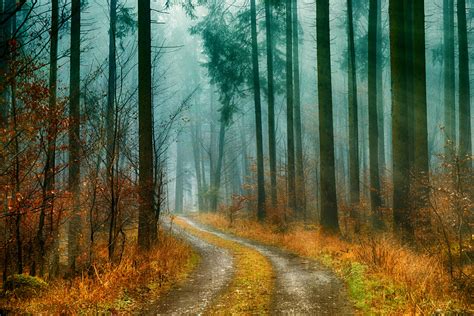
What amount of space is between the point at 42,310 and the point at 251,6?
60.4 feet

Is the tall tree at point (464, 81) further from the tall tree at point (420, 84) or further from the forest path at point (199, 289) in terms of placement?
the forest path at point (199, 289)

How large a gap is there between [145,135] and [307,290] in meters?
6.01

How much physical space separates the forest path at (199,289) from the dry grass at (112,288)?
29cm

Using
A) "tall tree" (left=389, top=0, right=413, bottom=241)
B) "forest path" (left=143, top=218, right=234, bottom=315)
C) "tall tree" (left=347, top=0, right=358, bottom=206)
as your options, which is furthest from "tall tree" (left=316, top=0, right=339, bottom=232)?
"forest path" (left=143, top=218, right=234, bottom=315)

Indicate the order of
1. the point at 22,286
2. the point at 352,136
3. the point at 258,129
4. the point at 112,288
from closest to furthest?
the point at 112,288
the point at 22,286
the point at 352,136
the point at 258,129

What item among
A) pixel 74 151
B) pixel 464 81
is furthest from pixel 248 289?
pixel 464 81

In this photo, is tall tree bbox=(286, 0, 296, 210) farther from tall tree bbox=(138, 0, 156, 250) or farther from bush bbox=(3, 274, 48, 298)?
bush bbox=(3, 274, 48, 298)

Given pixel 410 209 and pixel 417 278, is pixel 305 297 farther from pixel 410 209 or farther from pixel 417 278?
pixel 410 209

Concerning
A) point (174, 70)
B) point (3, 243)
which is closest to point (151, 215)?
point (3, 243)

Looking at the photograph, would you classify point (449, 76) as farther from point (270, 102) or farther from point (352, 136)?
point (270, 102)

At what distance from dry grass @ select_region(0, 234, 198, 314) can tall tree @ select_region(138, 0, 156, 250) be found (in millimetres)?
875

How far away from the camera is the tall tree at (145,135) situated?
10.1 metres

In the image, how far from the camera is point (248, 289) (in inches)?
291

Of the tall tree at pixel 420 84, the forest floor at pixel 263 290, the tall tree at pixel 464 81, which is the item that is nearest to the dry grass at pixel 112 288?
the forest floor at pixel 263 290
